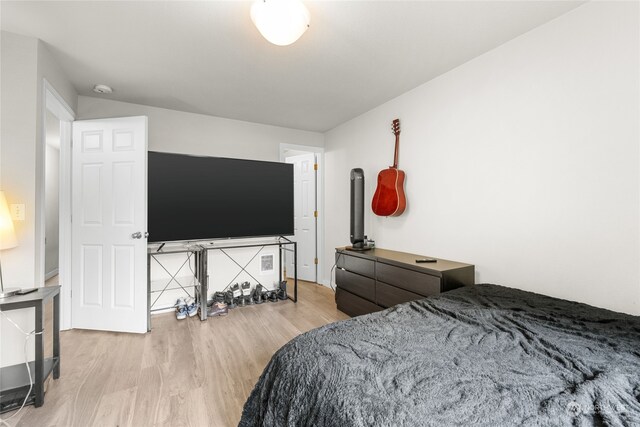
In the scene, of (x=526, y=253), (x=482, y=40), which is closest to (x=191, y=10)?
(x=482, y=40)

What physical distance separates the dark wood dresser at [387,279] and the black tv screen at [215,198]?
1.04 meters

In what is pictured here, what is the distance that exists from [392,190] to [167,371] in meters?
2.51

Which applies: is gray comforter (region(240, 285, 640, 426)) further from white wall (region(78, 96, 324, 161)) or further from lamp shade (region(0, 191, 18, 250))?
white wall (region(78, 96, 324, 161))

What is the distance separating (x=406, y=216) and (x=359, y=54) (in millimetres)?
1610

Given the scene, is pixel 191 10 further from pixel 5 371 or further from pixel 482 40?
pixel 5 371

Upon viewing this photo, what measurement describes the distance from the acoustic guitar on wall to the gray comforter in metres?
1.45


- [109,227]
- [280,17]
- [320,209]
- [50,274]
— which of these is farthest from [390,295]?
[50,274]

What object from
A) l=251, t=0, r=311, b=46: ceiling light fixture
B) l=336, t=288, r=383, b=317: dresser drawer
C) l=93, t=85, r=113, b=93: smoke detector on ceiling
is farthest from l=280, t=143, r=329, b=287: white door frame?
l=251, t=0, r=311, b=46: ceiling light fixture

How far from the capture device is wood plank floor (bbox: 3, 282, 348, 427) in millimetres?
1570

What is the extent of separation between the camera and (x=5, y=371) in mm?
1760

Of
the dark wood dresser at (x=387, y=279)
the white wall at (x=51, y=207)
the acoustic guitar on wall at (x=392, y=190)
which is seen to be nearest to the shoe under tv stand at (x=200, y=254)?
the dark wood dresser at (x=387, y=279)

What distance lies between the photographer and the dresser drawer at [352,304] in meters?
2.71

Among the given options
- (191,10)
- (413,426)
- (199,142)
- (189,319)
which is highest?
(191,10)

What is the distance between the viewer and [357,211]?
10.2 feet
